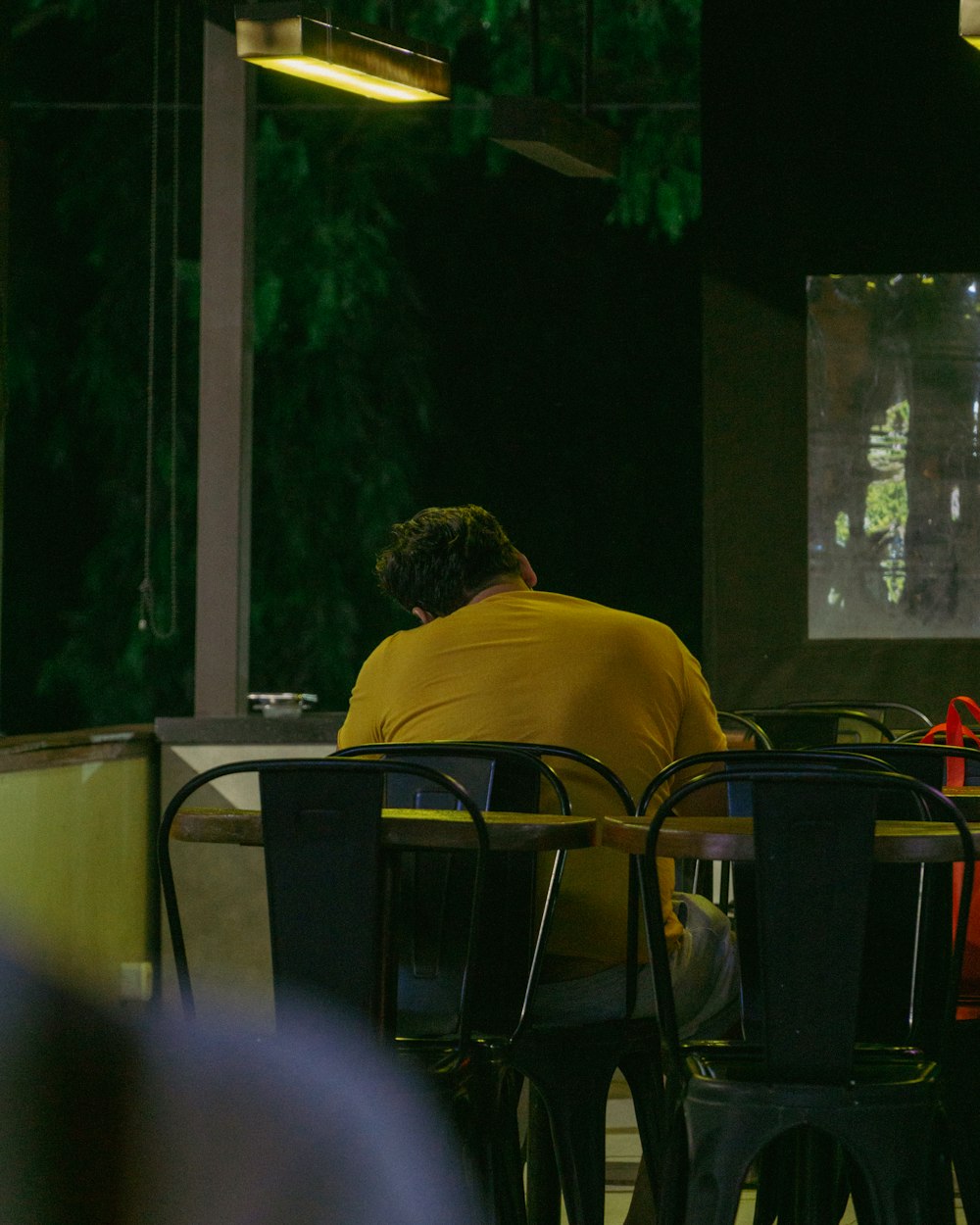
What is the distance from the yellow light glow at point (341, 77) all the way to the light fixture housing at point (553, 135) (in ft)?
0.81

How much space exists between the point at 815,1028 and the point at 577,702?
0.68m

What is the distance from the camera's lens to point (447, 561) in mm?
2916

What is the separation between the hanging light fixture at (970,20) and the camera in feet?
12.4

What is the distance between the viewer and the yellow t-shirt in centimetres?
268

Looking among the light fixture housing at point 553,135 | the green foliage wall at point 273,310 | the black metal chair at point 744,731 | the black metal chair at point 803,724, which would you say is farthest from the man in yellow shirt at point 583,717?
the green foliage wall at point 273,310

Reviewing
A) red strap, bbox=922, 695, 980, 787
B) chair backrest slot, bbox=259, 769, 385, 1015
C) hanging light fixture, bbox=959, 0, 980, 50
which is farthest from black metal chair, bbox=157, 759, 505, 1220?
hanging light fixture, bbox=959, 0, 980, 50

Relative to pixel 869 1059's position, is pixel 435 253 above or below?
above

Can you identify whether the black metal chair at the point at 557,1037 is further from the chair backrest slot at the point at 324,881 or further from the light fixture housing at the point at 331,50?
the light fixture housing at the point at 331,50

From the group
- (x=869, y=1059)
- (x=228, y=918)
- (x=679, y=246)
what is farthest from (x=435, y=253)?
(x=869, y=1059)

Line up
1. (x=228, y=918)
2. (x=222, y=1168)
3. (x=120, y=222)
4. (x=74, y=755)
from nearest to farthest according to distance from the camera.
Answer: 1. (x=222, y=1168)
2. (x=74, y=755)
3. (x=228, y=918)
4. (x=120, y=222)

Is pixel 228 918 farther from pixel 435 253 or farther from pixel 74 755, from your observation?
pixel 435 253

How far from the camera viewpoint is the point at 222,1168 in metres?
3.37

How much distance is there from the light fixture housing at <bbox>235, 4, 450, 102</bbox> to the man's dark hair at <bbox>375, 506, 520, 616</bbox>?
60.1 inches

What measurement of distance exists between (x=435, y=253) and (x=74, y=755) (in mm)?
5972
